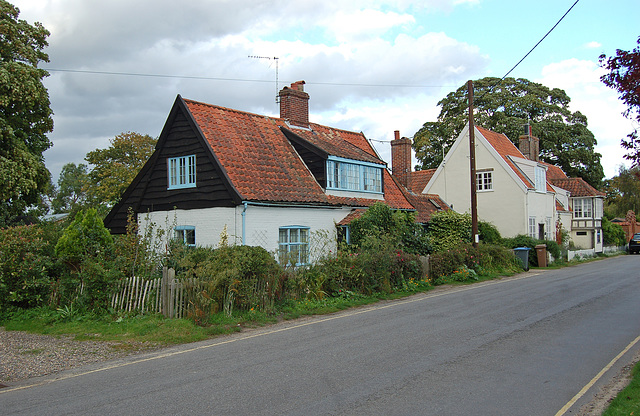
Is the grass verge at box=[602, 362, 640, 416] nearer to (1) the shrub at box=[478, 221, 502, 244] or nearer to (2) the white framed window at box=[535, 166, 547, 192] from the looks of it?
(1) the shrub at box=[478, 221, 502, 244]

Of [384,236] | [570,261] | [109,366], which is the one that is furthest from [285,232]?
[570,261]

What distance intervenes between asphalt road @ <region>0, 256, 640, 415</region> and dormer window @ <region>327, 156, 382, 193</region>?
32.0 feet

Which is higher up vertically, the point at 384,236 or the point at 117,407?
the point at 384,236

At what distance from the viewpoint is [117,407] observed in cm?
625

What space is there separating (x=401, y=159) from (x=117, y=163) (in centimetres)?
2824

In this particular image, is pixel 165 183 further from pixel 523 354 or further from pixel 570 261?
pixel 570 261

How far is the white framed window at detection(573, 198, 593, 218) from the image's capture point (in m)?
47.0

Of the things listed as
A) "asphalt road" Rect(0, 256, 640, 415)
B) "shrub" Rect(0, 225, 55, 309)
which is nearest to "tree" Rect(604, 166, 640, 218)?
"asphalt road" Rect(0, 256, 640, 415)

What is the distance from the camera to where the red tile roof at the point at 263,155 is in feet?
61.2

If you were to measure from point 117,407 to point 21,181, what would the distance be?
21.3m

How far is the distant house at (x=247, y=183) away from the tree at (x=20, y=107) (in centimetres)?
526

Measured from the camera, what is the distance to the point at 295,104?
81.9ft

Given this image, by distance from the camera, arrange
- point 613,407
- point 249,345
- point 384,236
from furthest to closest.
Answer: point 384,236 → point 249,345 → point 613,407

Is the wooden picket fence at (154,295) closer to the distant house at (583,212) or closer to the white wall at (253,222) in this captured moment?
the white wall at (253,222)
